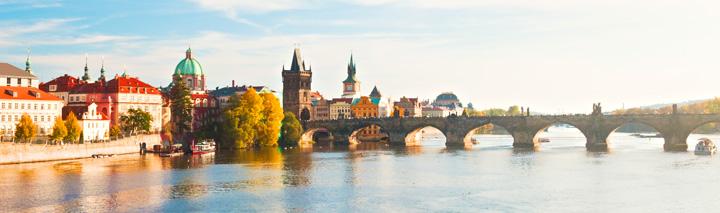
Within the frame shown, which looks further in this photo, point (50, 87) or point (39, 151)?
point (50, 87)

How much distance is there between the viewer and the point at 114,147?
351ft

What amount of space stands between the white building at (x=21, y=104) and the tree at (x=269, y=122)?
32.1 m

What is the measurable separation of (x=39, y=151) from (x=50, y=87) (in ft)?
139

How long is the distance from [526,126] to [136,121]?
62959 millimetres

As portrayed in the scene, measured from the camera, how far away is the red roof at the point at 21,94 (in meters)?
103

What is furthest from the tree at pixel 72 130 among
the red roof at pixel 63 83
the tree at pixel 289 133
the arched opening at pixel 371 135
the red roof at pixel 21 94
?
the arched opening at pixel 371 135

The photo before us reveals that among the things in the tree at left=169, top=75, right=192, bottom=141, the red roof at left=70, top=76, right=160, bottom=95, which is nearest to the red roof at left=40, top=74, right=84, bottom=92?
the red roof at left=70, top=76, right=160, bottom=95

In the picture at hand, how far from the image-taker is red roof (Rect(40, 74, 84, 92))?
426ft

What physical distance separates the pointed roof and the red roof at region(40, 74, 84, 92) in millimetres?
57338

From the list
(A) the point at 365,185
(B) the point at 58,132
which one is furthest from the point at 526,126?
(B) the point at 58,132

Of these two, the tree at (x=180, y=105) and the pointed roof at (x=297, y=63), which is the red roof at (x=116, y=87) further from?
the pointed roof at (x=297, y=63)

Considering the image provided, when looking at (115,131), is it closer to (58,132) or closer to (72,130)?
(72,130)

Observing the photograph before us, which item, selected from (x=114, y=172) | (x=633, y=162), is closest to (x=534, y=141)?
(x=633, y=162)

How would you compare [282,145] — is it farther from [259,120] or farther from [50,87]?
[50,87]
